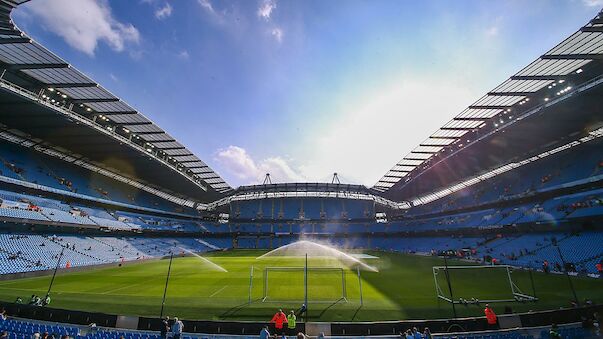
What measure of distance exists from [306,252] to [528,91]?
107 ft

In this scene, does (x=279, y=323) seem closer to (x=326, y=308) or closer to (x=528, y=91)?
(x=326, y=308)

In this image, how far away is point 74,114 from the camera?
29781mm

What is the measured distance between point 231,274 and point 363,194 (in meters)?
57.5

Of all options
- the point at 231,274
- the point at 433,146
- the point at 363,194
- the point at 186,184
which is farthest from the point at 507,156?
the point at 186,184

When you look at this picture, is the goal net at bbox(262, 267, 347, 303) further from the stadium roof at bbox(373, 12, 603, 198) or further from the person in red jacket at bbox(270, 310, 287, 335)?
the stadium roof at bbox(373, 12, 603, 198)

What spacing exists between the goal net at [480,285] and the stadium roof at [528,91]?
57.4 feet

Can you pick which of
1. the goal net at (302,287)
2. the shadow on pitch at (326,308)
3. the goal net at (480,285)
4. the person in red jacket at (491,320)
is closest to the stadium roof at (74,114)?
the goal net at (302,287)

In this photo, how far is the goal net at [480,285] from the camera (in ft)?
57.8

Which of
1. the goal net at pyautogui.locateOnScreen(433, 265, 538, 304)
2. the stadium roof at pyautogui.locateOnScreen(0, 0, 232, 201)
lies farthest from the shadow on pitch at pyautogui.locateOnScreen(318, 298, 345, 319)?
the stadium roof at pyautogui.locateOnScreen(0, 0, 232, 201)

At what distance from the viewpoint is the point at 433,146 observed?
42.1 meters

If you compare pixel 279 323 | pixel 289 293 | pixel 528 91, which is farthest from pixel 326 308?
pixel 528 91

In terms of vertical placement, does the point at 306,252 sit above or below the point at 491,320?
above

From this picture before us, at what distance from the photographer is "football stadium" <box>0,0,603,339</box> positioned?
13273 mm

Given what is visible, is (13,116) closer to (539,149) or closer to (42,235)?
(42,235)
